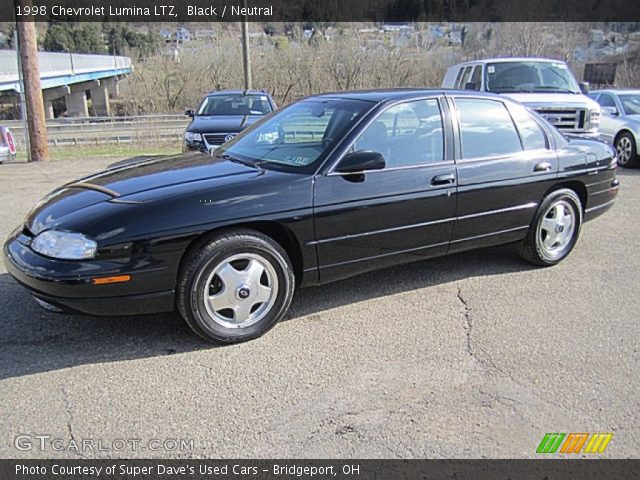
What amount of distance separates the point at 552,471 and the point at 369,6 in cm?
5099

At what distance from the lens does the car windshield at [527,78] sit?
35.2 feet

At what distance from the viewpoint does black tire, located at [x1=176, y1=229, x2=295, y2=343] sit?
131 inches

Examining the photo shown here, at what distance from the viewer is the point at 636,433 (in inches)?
105

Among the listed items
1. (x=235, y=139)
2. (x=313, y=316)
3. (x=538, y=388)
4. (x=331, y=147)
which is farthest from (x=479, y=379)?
(x=235, y=139)

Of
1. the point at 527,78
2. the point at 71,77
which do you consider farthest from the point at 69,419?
the point at 71,77

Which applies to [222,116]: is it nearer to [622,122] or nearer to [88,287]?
[88,287]

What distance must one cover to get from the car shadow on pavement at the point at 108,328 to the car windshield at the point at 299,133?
44.6 inches

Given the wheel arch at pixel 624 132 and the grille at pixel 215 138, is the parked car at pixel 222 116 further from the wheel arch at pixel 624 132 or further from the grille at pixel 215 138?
the wheel arch at pixel 624 132

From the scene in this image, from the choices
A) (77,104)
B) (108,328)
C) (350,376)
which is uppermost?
(77,104)

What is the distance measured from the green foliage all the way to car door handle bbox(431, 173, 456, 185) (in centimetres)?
7173

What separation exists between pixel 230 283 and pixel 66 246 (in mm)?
984

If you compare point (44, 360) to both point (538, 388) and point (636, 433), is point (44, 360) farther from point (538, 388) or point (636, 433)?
point (636, 433)

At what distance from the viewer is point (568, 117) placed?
33.4 ft

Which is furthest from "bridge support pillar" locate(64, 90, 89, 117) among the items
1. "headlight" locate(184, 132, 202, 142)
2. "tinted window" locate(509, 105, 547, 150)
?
"tinted window" locate(509, 105, 547, 150)
